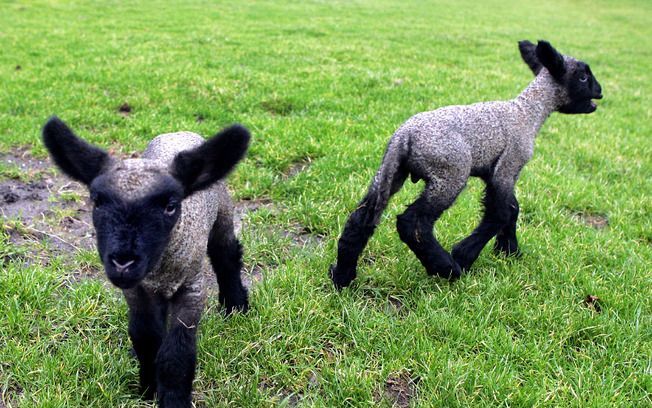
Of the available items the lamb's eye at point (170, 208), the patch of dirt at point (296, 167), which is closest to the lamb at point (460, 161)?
the lamb's eye at point (170, 208)

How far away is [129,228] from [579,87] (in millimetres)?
3958

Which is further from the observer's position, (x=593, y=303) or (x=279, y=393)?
(x=593, y=303)

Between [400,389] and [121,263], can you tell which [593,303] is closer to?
[400,389]

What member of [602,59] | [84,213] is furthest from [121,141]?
[602,59]

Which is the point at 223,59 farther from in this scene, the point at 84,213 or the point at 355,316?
the point at 355,316

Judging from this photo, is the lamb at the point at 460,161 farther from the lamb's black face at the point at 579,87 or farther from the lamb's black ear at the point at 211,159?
the lamb's black ear at the point at 211,159

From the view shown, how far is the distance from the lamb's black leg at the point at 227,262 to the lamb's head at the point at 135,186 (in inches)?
40.1

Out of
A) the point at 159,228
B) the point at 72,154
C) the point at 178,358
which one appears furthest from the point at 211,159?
the point at 178,358

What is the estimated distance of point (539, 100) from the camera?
4.75 metres

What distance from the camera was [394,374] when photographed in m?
3.62

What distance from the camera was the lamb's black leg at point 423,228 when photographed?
13.6 ft

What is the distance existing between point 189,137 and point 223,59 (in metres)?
8.83

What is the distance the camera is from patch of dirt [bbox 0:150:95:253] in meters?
5.03

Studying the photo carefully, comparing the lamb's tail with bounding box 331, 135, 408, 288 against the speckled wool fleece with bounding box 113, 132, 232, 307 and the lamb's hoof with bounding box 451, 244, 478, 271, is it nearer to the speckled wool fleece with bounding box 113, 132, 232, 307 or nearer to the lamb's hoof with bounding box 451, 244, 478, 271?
the lamb's hoof with bounding box 451, 244, 478, 271
